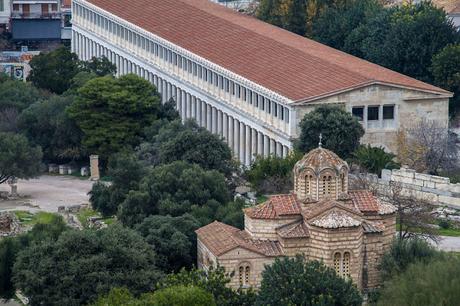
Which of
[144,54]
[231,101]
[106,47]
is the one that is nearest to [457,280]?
[231,101]

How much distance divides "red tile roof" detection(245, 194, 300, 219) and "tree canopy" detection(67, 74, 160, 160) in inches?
1647

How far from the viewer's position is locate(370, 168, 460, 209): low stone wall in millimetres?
106688

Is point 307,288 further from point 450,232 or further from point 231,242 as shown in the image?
point 450,232

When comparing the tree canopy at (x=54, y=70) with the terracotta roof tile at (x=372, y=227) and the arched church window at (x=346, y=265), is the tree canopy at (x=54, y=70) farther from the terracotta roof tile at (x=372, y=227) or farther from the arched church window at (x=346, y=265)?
the arched church window at (x=346, y=265)

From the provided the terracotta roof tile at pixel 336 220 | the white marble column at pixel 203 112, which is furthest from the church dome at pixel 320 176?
the white marble column at pixel 203 112

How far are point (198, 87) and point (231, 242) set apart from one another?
51.2 m

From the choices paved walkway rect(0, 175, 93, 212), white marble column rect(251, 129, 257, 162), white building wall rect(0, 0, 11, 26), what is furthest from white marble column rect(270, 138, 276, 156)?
white building wall rect(0, 0, 11, 26)

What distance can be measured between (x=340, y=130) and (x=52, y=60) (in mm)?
40719

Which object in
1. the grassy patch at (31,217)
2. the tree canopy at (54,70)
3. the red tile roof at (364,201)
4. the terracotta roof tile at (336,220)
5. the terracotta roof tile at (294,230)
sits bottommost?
the grassy patch at (31,217)

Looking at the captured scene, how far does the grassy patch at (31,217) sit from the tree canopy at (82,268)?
20.7 m

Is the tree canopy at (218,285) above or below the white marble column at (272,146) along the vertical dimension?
below

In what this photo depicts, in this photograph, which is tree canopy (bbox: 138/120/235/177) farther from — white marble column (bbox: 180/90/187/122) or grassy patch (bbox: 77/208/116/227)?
white marble column (bbox: 180/90/187/122)

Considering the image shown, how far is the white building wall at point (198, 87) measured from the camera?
122562mm

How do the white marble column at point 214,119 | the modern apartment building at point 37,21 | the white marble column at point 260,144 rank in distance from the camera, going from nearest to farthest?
the white marble column at point 260,144
the white marble column at point 214,119
the modern apartment building at point 37,21
